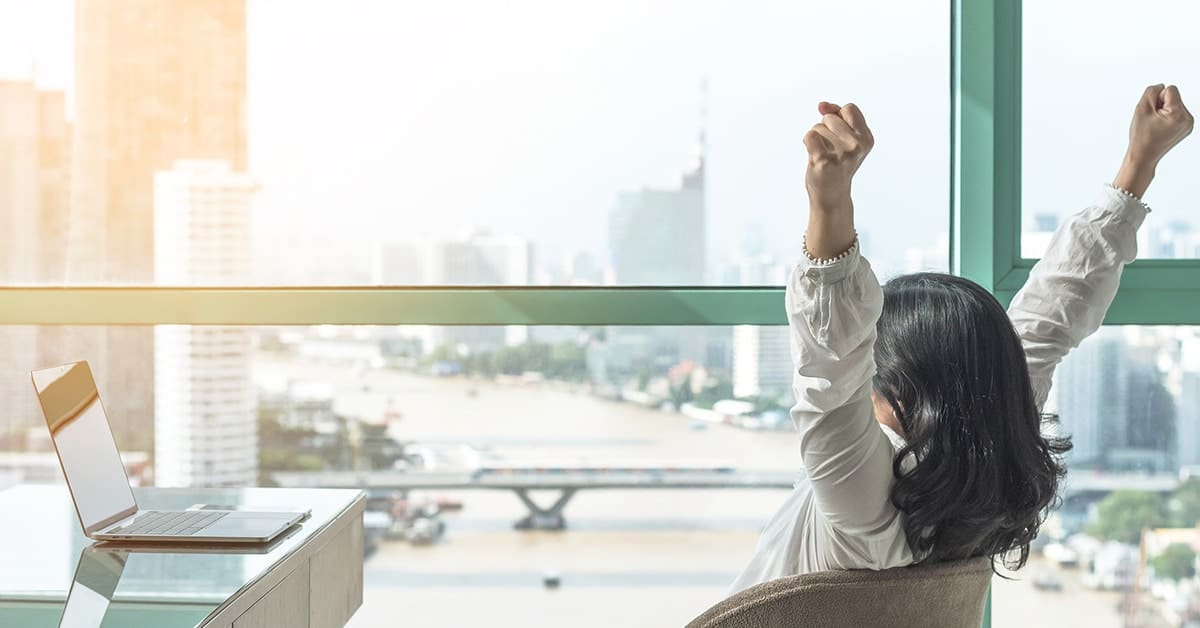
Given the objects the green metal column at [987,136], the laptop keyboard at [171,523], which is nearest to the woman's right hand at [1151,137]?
the green metal column at [987,136]

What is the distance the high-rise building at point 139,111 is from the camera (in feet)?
6.57

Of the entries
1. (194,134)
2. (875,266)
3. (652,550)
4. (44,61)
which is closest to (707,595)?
(652,550)

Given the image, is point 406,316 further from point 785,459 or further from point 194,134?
point 785,459

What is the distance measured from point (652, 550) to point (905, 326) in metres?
1.00

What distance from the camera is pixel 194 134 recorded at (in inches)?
79.6

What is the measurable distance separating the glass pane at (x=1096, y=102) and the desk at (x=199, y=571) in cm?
139

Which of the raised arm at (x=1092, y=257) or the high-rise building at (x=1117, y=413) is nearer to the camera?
the raised arm at (x=1092, y=257)

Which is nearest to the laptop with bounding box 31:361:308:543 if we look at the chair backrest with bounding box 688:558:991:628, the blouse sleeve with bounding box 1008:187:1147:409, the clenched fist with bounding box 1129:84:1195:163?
the chair backrest with bounding box 688:558:991:628

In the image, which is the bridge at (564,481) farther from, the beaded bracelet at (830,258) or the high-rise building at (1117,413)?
the beaded bracelet at (830,258)

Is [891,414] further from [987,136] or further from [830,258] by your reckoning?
[987,136]

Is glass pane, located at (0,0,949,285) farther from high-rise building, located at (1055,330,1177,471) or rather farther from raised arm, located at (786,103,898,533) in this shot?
raised arm, located at (786,103,898,533)

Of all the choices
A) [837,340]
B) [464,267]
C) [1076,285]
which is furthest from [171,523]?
[1076,285]

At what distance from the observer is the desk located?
1.15 meters

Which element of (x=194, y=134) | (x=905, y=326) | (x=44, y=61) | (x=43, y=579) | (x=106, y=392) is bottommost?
(x=43, y=579)
